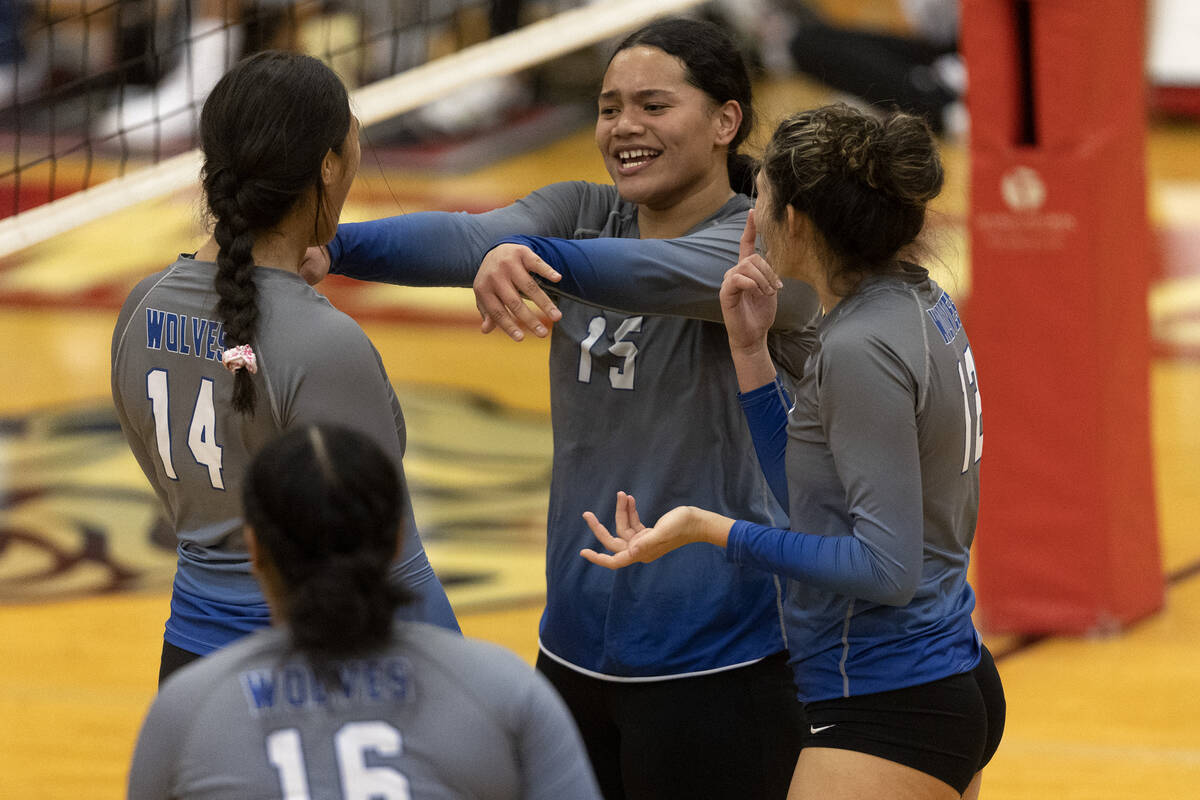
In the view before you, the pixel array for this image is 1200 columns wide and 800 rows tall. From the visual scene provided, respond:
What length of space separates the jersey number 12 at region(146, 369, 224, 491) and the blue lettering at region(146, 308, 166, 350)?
0.11ft

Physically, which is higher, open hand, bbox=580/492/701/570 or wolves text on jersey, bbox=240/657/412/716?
wolves text on jersey, bbox=240/657/412/716

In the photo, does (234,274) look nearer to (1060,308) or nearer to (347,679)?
(347,679)

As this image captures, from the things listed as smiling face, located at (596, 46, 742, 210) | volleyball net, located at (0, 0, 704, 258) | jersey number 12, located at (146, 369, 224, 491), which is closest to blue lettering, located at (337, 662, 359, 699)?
jersey number 12, located at (146, 369, 224, 491)

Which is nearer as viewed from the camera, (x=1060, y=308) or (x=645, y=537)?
(x=645, y=537)

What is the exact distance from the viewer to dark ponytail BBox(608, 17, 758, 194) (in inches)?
112

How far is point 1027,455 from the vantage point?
17.6 ft

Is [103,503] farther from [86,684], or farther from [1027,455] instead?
[1027,455]

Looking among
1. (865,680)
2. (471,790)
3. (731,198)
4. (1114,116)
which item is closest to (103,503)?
(1114,116)

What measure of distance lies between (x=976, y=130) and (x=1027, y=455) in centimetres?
102

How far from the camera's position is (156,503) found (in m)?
6.76

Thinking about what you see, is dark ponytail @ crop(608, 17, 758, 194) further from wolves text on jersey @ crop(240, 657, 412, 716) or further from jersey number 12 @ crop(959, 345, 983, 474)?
wolves text on jersey @ crop(240, 657, 412, 716)

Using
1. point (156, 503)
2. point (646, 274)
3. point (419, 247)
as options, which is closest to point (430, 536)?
point (156, 503)

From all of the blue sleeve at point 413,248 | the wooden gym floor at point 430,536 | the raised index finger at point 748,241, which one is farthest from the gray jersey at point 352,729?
the blue sleeve at point 413,248

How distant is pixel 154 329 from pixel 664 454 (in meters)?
0.86
